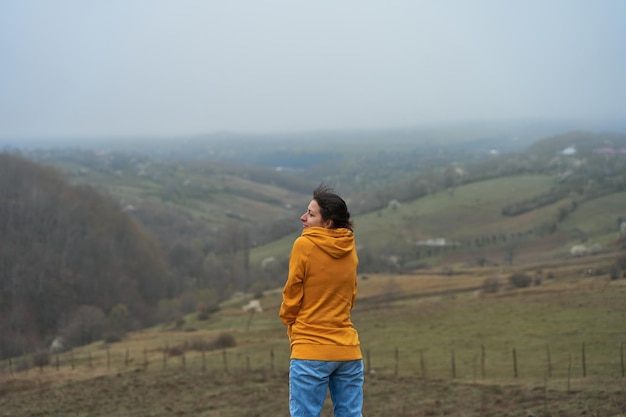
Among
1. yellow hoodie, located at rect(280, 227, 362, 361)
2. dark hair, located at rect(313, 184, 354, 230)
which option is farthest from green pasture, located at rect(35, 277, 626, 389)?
dark hair, located at rect(313, 184, 354, 230)

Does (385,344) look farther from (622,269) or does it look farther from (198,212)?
(198,212)

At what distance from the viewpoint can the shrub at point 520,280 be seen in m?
46.5

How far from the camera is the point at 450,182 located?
137 metres

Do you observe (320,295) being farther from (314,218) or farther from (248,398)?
(248,398)

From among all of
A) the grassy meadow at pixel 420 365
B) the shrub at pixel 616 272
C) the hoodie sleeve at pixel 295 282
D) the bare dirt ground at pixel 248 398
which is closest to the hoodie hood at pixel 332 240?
the hoodie sleeve at pixel 295 282

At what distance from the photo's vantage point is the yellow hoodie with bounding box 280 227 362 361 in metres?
5.95

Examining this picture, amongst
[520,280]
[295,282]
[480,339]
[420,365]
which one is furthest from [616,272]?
[295,282]

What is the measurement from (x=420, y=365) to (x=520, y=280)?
853 inches

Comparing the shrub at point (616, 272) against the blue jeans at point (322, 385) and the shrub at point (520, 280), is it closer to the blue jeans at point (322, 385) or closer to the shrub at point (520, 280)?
the shrub at point (520, 280)

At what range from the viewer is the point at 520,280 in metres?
46.9

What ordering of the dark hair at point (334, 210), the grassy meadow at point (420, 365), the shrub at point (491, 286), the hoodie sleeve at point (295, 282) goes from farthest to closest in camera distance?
1. the shrub at point (491, 286)
2. the grassy meadow at point (420, 365)
3. the dark hair at point (334, 210)
4. the hoodie sleeve at point (295, 282)

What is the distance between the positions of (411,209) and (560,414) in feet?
345

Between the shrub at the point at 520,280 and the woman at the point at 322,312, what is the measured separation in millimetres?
42632

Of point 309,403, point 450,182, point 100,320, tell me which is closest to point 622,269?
point 309,403
